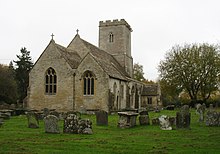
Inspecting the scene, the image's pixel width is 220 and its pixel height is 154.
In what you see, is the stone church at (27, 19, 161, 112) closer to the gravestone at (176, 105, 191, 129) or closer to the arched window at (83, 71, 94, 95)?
the arched window at (83, 71, 94, 95)

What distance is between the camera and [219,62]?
154 ft

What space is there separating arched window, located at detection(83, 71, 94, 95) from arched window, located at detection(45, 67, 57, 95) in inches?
141

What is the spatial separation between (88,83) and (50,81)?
4.57m

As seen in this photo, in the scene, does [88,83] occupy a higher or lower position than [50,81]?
lower

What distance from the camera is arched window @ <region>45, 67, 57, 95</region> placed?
34.2 meters

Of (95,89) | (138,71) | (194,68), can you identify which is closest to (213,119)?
(95,89)

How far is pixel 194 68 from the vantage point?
4816 cm

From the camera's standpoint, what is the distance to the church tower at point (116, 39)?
48062mm

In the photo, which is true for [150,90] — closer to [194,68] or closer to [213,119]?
[194,68]

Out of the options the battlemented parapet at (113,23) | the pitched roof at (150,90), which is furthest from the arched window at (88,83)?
the pitched roof at (150,90)

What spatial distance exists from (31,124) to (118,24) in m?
33.9

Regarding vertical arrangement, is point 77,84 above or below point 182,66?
below

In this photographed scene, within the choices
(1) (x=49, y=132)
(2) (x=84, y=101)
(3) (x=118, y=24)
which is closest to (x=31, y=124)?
(1) (x=49, y=132)

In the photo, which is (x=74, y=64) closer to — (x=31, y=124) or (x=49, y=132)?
(x=31, y=124)
